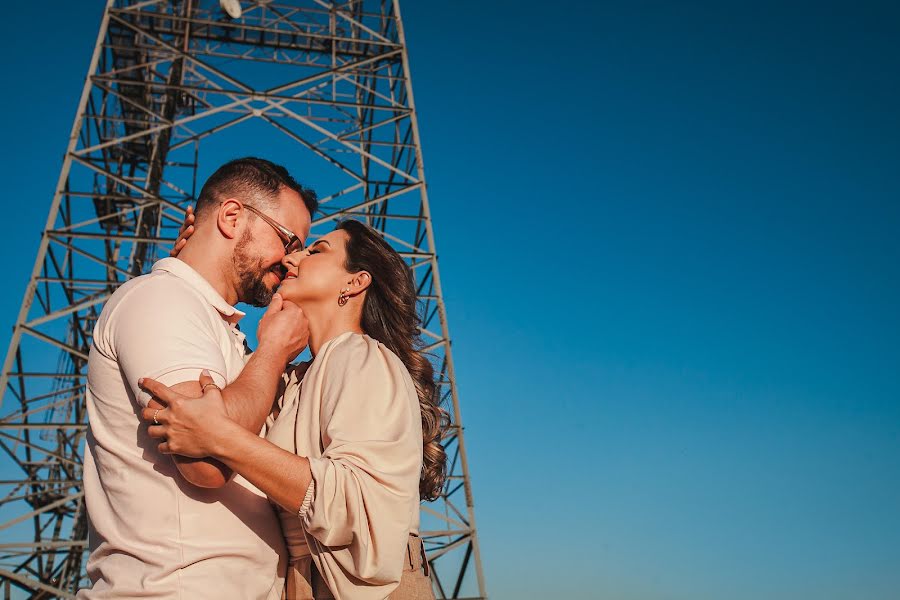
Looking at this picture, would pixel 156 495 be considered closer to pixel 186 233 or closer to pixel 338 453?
pixel 338 453

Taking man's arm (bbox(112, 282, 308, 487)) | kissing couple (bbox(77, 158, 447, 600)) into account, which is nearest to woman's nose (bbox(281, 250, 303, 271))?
kissing couple (bbox(77, 158, 447, 600))

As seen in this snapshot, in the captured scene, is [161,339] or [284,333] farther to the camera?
[284,333]

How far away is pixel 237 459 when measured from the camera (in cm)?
188

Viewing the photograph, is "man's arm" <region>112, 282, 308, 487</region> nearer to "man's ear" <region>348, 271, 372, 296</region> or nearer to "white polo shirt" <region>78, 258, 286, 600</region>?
"white polo shirt" <region>78, 258, 286, 600</region>

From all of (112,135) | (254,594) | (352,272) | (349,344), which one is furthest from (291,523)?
(112,135)

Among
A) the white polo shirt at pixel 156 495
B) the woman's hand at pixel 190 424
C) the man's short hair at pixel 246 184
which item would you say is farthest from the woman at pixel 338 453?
the man's short hair at pixel 246 184

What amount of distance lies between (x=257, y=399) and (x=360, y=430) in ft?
0.96

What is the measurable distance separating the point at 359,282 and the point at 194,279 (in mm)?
623

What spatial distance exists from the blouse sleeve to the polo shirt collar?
1.81 feet

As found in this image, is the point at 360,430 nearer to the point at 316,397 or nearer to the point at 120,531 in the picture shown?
the point at 316,397

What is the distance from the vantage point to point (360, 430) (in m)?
2.08

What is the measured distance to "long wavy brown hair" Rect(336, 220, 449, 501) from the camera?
107 inches

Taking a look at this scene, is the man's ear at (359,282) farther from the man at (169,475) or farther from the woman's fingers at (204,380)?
the woman's fingers at (204,380)

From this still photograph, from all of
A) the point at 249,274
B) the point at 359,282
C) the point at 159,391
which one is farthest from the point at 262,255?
the point at 159,391
